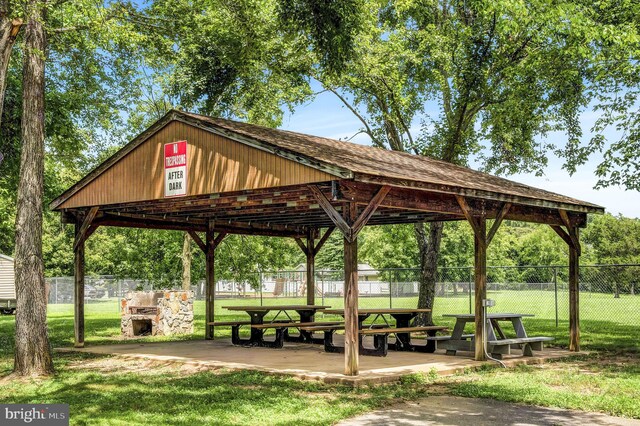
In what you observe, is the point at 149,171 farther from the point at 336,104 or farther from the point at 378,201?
the point at 336,104

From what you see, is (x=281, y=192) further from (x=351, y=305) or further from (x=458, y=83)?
(x=458, y=83)

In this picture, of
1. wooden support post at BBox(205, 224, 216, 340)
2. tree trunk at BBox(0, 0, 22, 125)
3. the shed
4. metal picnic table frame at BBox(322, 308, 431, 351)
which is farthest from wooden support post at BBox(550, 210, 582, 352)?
the shed

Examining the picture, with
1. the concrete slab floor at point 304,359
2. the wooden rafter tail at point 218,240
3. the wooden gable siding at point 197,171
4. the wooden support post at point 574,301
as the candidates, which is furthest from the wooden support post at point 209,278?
the wooden support post at point 574,301

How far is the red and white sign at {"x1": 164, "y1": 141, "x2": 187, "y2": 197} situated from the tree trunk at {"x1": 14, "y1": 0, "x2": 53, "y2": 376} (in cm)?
204

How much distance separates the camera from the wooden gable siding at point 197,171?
36.1 feet

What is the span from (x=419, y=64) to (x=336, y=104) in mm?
3925

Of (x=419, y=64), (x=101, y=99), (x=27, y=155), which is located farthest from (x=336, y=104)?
(x=27, y=155)

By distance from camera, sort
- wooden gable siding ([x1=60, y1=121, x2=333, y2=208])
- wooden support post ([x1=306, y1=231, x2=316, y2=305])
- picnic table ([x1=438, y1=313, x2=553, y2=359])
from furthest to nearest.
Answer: wooden support post ([x1=306, y1=231, x2=316, y2=305]) → picnic table ([x1=438, y1=313, x2=553, y2=359]) → wooden gable siding ([x1=60, y1=121, x2=333, y2=208])

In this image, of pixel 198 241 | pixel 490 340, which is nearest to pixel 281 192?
pixel 490 340

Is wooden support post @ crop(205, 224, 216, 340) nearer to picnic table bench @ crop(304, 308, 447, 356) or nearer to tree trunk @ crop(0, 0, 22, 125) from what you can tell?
picnic table bench @ crop(304, 308, 447, 356)

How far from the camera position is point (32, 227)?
11625mm

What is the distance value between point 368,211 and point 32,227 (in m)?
5.32

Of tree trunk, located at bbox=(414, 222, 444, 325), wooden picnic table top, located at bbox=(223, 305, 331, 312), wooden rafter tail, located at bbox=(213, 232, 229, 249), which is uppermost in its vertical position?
wooden rafter tail, located at bbox=(213, 232, 229, 249)

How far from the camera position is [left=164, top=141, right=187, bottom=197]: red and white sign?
12.5 meters
